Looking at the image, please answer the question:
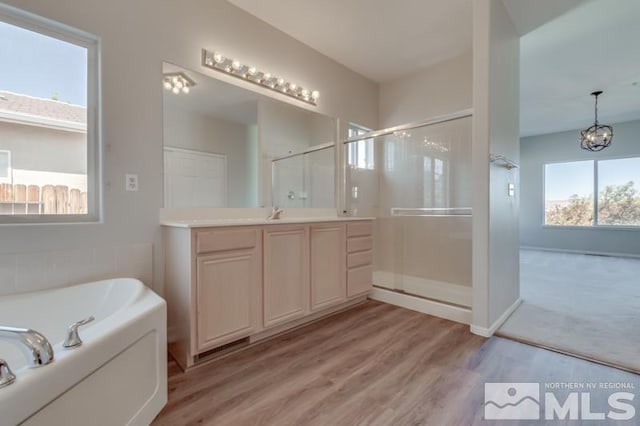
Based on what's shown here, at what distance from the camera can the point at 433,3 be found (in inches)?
96.2

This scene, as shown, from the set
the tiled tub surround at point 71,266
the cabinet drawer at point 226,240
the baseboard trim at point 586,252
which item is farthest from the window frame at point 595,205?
the tiled tub surround at point 71,266

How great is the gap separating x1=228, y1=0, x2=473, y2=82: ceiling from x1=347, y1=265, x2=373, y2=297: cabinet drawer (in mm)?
2331

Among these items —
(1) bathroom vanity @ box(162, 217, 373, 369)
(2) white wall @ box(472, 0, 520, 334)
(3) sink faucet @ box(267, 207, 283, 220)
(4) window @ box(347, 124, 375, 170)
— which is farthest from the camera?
(4) window @ box(347, 124, 375, 170)

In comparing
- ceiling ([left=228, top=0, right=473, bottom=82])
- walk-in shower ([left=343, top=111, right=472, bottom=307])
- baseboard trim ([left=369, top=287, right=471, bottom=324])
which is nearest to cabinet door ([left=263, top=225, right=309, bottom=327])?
baseboard trim ([left=369, top=287, right=471, bottom=324])

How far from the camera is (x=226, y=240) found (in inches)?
73.7

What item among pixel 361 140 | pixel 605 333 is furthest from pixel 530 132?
pixel 605 333

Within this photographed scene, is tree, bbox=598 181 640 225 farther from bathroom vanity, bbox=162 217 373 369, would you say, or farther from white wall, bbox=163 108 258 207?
white wall, bbox=163 108 258 207

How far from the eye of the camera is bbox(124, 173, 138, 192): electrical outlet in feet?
6.21

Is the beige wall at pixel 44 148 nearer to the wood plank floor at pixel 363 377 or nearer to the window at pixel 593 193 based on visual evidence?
the wood plank floor at pixel 363 377

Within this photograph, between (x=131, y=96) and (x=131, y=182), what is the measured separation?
567 millimetres

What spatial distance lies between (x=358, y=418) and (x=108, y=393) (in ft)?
3.44

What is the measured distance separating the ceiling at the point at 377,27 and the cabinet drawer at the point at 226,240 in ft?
6.36

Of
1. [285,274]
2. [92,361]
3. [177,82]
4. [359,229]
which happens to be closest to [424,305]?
[359,229]

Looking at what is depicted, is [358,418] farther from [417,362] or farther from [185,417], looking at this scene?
[185,417]
